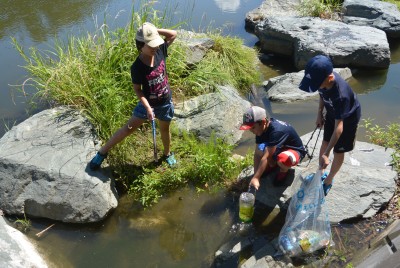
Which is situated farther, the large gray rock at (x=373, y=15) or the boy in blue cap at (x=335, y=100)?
the large gray rock at (x=373, y=15)

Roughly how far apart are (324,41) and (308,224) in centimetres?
457

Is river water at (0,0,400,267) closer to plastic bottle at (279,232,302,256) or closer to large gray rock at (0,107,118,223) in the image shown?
large gray rock at (0,107,118,223)

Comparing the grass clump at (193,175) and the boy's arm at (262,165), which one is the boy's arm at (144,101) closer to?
the grass clump at (193,175)

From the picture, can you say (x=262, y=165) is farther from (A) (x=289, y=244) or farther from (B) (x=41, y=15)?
(B) (x=41, y=15)

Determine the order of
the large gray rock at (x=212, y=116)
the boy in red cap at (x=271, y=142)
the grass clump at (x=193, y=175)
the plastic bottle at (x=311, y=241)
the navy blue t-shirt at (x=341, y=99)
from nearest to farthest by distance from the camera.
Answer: the navy blue t-shirt at (x=341, y=99) < the plastic bottle at (x=311, y=241) < the boy in red cap at (x=271, y=142) < the grass clump at (x=193, y=175) < the large gray rock at (x=212, y=116)

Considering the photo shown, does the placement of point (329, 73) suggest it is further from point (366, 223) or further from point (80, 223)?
point (80, 223)

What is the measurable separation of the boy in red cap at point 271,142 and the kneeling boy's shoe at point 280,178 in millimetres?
56

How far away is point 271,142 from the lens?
3721 mm

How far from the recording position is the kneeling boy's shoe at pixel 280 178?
4.07 m

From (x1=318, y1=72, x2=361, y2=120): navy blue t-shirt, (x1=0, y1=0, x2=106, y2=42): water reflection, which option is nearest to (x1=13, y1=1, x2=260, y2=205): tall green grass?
(x1=318, y1=72, x2=361, y2=120): navy blue t-shirt

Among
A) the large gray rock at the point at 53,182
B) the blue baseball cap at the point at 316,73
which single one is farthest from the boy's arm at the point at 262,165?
the large gray rock at the point at 53,182

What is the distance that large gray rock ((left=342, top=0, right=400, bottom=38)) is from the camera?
807cm

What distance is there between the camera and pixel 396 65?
7391 millimetres

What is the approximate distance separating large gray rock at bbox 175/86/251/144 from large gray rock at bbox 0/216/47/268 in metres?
2.27
